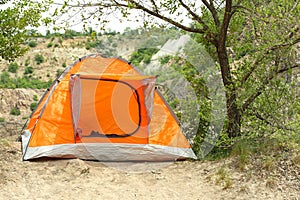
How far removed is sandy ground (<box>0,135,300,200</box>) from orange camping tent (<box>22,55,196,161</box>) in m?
0.26

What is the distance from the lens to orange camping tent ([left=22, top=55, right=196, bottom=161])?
6.39 metres

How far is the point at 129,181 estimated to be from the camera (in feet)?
18.2

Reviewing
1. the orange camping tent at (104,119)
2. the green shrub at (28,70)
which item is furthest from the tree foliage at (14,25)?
the green shrub at (28,70)

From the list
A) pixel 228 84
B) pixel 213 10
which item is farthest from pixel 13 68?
pixel 228 84

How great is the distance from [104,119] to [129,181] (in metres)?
2.06

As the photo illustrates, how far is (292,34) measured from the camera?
18.4ft

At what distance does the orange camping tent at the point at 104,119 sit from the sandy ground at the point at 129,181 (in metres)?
0.26

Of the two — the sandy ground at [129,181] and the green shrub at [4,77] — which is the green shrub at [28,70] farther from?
the sandy ground at [129,181]

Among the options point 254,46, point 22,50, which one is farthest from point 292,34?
point 22,50

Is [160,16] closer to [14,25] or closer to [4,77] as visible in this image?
[14,25]

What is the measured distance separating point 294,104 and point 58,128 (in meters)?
3.31

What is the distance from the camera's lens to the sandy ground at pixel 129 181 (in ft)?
16.2

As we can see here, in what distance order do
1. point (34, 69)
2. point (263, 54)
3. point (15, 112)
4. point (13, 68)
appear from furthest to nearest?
point (34, 69) → point (13, 68) → point (15, 112) → point (263, 54)

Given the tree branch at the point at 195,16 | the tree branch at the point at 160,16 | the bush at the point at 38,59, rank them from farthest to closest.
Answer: the bush at the point at 38,59
the tree branch at the point at 195,16
the tree branch at the point at 160,16
